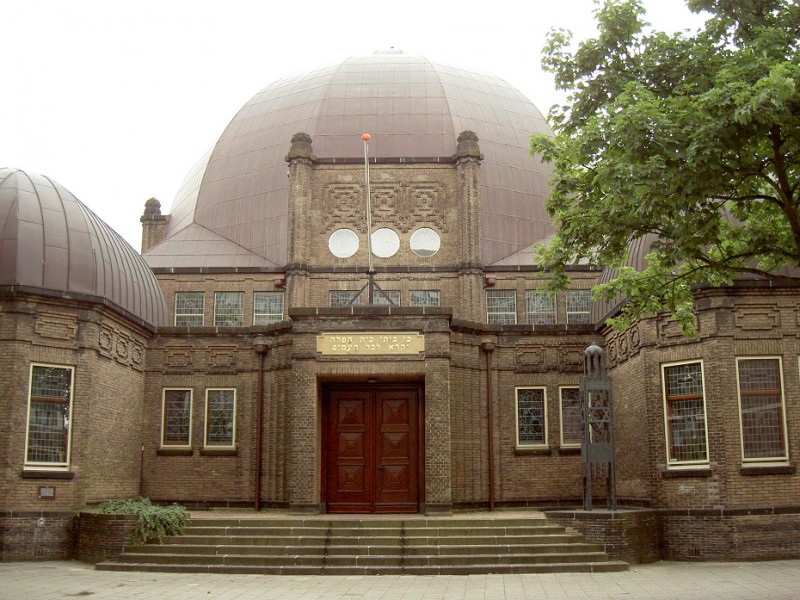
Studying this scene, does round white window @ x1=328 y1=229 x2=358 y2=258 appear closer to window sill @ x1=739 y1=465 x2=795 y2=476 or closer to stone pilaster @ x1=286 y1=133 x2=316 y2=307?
stone pilaster @ x1=286 y1=133 x2=316 y2=307

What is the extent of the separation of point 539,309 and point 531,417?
5.35m

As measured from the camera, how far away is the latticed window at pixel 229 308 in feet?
98.6

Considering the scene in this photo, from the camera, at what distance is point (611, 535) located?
1884 cm

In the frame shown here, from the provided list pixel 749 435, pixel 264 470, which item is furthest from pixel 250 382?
pixel 749 435

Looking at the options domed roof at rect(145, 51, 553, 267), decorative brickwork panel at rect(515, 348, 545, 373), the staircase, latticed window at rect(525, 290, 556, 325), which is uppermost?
domed roof at rect(145, 51, 553, 267)

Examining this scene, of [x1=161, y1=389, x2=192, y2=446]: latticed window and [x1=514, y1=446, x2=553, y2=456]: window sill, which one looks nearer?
[x1=514, y1=446, x2=553, y2=456]: window sill

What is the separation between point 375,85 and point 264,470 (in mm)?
16261

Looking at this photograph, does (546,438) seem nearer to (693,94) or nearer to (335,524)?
(335,524)

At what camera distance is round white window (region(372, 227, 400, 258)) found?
97.9 ft

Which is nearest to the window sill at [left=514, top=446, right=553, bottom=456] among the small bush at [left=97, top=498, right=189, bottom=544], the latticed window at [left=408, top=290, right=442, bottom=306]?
the latticed window at [left=408, top=290, right=442, bottom=306]

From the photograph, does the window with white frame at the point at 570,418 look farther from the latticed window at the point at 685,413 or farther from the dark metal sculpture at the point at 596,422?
the latticed window at the point at 685,413

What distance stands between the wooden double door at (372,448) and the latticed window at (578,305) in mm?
8172

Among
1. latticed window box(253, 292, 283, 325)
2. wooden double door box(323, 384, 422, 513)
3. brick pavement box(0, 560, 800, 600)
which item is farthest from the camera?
latticed window box(253, 292, 283, 325)

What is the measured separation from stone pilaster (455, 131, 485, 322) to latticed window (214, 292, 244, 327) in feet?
23.8
